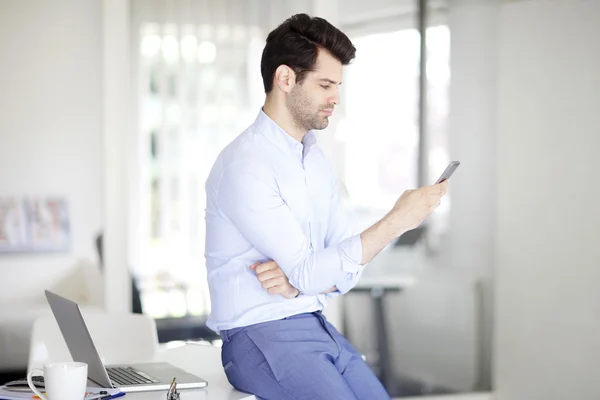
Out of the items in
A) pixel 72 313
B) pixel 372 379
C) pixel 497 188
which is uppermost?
pixel 497 188

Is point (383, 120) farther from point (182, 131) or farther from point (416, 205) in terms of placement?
point (416, 205)

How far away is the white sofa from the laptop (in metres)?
1.67

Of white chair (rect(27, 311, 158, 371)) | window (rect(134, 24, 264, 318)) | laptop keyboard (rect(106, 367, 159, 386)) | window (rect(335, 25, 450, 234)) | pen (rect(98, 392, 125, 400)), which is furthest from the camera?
window (rect(335, 25, 450, 234))

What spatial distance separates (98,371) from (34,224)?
1911 mm

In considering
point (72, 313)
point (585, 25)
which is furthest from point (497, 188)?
point (72, 313)

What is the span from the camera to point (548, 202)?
4375 mm

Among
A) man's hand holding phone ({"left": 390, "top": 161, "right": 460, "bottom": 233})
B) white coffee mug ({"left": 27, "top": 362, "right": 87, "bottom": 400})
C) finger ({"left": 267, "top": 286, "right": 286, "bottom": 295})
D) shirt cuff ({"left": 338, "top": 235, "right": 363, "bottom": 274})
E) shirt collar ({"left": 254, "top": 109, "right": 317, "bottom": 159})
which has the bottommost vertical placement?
white coffee mug ({"left": 27, "top": 362, "right": 87, "bottom": 400})

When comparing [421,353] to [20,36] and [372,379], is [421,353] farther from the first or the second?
[20,36]

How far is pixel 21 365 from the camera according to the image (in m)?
3.82

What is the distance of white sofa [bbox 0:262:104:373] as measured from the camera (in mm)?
3799

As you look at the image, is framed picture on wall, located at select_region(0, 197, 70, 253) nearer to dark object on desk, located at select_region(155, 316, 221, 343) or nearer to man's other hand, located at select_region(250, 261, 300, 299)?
dark object on desk, located at select_region(155, 316, 221, 343)

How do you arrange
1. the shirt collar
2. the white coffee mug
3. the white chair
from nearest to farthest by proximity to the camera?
the white coffee mug → the shirt collar → the white chair

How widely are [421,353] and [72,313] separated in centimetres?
264

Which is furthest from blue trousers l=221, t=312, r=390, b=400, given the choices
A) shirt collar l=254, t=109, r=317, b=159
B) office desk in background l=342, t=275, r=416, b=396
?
office desk in background l=342, t=275, r=416, b=396
